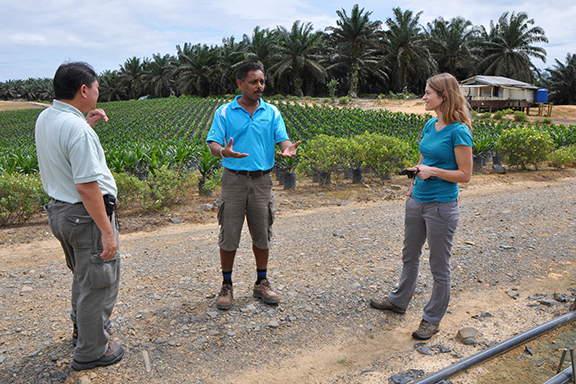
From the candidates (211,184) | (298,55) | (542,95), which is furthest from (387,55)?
(211,184)

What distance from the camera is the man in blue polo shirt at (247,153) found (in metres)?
3.31

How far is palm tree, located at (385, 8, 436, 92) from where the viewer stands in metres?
39.8

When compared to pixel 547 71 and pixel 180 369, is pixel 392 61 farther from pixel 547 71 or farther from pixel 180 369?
pixel 180 369

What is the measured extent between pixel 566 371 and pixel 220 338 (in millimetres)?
2065

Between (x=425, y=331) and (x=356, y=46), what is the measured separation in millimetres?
40197

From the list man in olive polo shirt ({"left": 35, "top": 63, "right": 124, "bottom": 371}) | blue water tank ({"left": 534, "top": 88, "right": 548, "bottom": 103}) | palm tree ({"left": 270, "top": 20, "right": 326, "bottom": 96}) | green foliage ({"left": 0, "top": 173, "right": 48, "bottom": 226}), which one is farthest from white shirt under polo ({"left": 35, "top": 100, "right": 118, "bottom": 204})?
palm tree ({"left": 270, "top": 20, "right": 326, "bottom": 96})

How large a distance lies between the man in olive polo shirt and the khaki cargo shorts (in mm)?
904

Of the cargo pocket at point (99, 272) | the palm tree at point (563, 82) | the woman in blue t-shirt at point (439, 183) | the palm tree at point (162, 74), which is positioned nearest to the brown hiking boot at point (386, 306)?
the woman in blue t-shirt at point (439, 183)

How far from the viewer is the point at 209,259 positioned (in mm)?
4648

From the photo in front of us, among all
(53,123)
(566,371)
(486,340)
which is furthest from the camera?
(486,340)

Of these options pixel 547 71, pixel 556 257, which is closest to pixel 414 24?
pixel 547 71

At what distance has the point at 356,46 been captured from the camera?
133 ft

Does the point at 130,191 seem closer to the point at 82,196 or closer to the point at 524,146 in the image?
the point at 82,196

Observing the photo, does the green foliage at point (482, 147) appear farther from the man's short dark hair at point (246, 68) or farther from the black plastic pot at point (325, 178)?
the man's short dark hair at point (246, 68)
